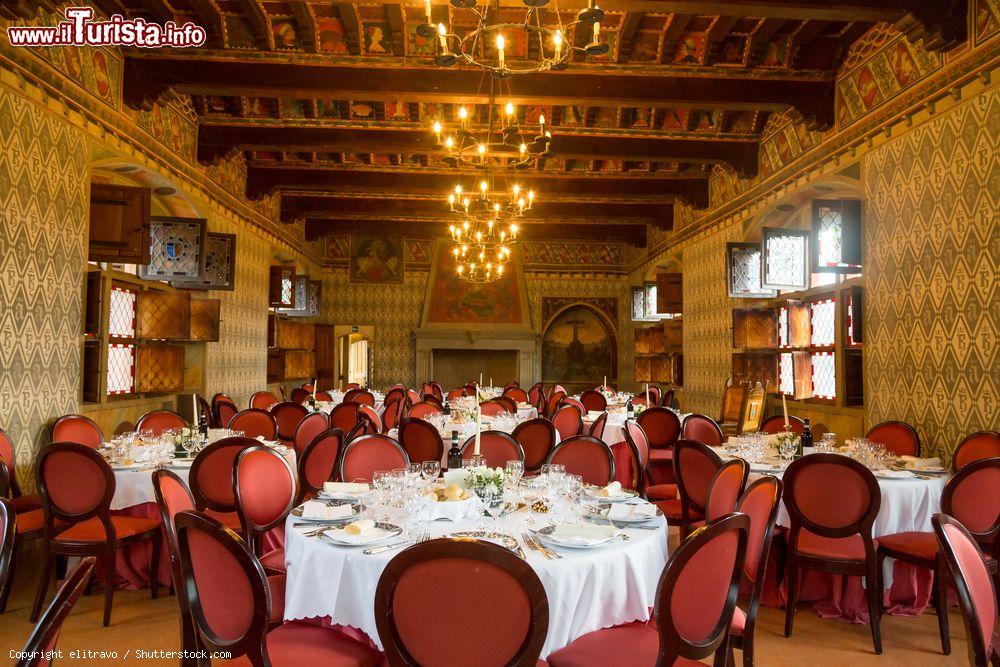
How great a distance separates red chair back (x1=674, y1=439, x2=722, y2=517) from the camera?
4.37m

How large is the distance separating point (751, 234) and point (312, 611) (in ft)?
29.4

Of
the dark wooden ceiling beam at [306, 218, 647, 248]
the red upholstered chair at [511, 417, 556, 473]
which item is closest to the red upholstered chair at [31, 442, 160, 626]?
the red upholstered chair at [511, 417, 556, 473]

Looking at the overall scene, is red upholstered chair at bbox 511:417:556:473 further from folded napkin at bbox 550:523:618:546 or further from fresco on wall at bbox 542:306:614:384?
fresco on wall at bbox 542:306:614:384

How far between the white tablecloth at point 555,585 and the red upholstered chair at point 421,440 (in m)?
3.00

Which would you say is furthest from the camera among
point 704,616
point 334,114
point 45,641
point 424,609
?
point 334,114

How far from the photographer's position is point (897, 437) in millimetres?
5707

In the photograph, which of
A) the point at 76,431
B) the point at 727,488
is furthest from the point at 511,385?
the point at 727,488

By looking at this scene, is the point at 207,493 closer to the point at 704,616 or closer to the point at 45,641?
the point at 45,641

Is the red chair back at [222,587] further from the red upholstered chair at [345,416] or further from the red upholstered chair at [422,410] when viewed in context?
the red upholstered chair at [422,410]

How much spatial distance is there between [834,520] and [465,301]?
13485 mm

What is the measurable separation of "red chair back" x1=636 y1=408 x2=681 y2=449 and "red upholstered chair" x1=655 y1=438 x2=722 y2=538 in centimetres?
268

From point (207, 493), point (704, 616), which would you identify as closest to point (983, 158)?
point (704, 616)

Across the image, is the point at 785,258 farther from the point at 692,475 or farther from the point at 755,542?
the point at 755,542

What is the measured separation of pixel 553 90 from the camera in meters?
7.82
